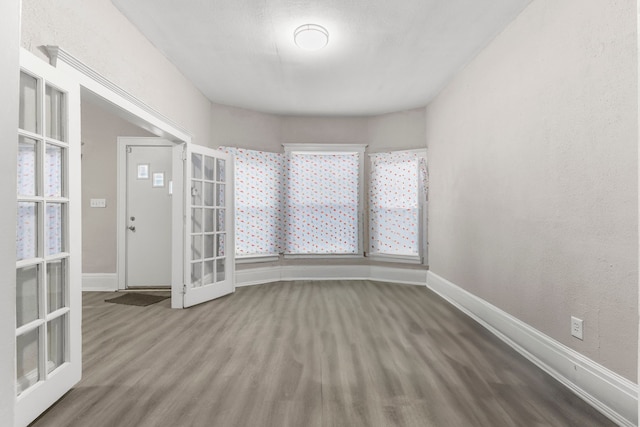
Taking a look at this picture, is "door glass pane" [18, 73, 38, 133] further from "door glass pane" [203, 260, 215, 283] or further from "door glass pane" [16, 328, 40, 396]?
"door glass pane" [203, 260, 215, 283]

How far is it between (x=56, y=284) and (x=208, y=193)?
2.24 m

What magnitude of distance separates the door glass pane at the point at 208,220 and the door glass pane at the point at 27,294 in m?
2.23

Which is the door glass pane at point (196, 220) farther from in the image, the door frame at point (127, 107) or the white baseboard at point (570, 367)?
the white baseboard at point (570, 367)

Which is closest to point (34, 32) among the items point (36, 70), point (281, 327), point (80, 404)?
point (36, 70)

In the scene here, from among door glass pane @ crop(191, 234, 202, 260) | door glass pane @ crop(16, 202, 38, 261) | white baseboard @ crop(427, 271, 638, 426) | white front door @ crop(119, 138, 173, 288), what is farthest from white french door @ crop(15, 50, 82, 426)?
white baseboard @ crop(427, 271, 638, 426)

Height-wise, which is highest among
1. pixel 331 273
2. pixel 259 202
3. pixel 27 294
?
pixel 259 202

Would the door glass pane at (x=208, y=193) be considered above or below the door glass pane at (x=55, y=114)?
below

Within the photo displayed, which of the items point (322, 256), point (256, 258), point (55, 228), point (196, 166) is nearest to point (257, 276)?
point (256, 258)

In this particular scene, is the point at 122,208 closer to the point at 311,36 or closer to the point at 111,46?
the point at 111,46

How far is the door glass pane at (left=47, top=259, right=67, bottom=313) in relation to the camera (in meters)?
1.79

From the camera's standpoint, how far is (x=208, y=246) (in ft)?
12.9

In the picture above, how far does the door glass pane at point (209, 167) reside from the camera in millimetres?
3914

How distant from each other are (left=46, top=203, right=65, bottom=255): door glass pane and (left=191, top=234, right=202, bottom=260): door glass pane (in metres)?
1.82

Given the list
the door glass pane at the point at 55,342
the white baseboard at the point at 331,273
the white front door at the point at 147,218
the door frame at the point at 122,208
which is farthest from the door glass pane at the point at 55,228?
the white baseboard at the point at 331,273
